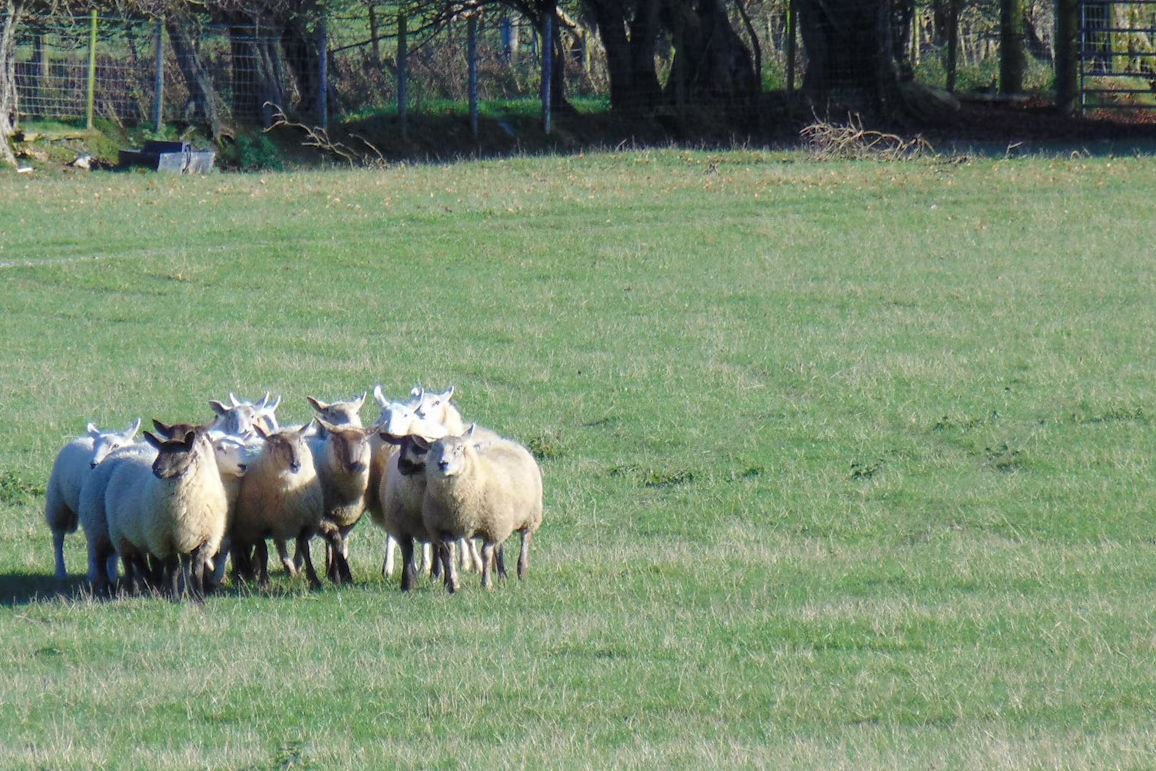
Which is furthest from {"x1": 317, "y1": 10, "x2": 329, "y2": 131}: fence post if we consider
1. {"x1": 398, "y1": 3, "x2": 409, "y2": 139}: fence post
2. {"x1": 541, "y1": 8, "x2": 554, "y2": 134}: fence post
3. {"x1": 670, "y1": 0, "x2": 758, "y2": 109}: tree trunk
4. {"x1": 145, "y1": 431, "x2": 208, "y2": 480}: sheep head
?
{"x1": 145, "y1": 431, "x2": 208, "y2": 480}: sheep head

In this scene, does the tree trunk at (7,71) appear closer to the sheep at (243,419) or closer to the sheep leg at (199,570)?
the sheep at (243,419)

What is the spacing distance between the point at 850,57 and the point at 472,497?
31212 mm

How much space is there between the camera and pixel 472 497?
9.80m

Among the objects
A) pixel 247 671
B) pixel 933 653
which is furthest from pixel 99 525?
pixel 933 653

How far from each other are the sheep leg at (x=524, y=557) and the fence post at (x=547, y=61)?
1063 inches

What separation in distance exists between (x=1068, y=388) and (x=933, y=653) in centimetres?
840

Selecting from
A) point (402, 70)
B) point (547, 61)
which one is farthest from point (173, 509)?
point (547, 61)

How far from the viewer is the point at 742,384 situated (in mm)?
16312

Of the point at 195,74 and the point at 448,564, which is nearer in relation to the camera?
the point at 448,564

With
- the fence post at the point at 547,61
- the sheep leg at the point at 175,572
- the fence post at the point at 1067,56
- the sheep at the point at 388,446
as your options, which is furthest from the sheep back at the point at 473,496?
the fence post at the point at 1067,56

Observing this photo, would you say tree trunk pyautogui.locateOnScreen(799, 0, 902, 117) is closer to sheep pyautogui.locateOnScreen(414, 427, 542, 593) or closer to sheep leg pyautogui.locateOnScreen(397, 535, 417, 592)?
sheep pyautogui.locateOnScreen(414, 427, 542, 593)

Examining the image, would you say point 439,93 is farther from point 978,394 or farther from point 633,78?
point 978,394

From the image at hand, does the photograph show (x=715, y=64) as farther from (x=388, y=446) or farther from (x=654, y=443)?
(x=388, y=446)

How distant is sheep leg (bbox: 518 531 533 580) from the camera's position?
10.3 m
